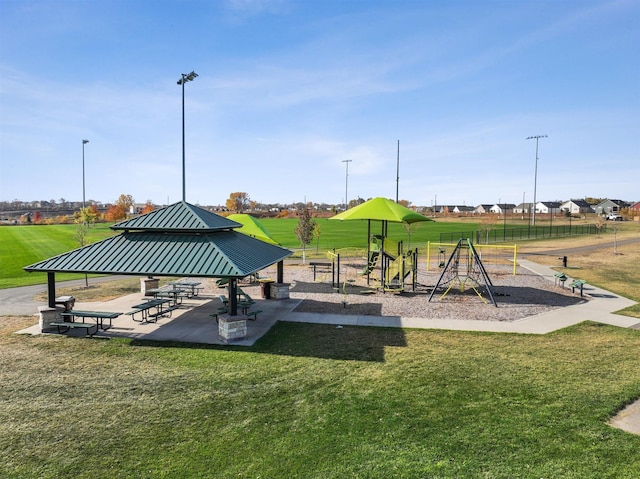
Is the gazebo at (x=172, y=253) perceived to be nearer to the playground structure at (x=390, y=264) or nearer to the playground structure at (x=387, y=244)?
the playground structure at (x=387, y=244)

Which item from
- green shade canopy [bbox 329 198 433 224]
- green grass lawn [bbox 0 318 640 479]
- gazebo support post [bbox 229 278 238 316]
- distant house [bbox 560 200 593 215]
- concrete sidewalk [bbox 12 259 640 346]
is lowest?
green grass lawn [bbox 0 318 640 479]

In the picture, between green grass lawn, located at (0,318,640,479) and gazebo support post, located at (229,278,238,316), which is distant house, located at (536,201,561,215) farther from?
gazebo support post, located at (229,278,238,316)

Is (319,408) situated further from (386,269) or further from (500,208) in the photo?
(500,208)

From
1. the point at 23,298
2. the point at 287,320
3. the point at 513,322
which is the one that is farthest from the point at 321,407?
the point at 23,298

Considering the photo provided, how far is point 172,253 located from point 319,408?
7.75 meters

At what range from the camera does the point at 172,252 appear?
1361 cm

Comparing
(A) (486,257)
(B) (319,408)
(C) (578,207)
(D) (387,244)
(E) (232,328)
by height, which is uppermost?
(C) (578,207)

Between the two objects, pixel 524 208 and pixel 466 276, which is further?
pixel 524 208

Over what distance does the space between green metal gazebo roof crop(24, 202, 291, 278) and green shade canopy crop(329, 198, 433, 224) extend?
248 inches

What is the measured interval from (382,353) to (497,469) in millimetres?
5363

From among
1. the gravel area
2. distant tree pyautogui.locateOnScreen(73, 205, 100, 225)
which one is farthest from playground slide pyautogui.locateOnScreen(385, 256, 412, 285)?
distant tree pyautogui.locateOnScreen(73, 205, 100, 225)

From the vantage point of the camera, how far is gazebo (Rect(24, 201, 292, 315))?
12.7 meters

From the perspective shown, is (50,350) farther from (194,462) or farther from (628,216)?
(628,216)

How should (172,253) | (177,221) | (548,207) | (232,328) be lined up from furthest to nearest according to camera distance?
(548,207) → (177,221) → (172,253) → (232,328)
